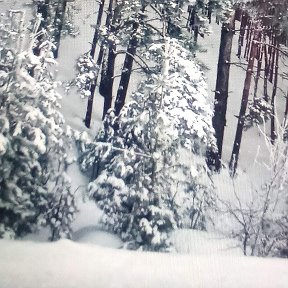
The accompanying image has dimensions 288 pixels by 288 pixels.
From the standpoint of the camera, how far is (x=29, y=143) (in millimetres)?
2568

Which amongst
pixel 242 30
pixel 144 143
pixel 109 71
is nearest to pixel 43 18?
pixel 109 71

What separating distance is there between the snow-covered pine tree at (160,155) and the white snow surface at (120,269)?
23 cm

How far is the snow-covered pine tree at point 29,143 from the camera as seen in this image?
2516 millimetres

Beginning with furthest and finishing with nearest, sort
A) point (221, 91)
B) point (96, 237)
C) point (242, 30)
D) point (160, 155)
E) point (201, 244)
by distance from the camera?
point (242, 30), point (221, 91), point (160, 155), point (201, 244), point (96, 237)

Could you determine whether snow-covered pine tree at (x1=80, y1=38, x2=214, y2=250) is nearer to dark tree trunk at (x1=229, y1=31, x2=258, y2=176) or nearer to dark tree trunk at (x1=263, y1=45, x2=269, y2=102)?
dark tree trunk at (x1=229, y1=31, x2=258, y2=176)

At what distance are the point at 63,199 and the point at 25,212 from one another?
22 centimetres

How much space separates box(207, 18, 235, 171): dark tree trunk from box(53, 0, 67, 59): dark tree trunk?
3.38 feet

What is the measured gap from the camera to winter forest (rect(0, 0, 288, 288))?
253 centimetres

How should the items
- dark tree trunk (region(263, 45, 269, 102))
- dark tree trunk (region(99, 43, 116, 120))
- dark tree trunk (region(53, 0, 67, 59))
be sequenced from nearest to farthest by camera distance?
dark tree trunk (region(53, 0, 67, 59)) < dark tree trunk (region(99, 43, 116, 120)) < dark tree trunk (region(263, 45, 269, 102))

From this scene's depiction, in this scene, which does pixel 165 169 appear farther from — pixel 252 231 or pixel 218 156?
pixel 252 231

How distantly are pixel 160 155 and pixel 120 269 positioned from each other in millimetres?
756

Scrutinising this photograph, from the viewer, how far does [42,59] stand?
260cm

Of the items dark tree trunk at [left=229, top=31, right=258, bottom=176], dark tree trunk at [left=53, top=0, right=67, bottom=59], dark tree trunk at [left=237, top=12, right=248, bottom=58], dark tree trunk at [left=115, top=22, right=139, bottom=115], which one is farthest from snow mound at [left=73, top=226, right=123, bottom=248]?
dark tree trunk at [left=237, top=12, right=248, bottom=58]

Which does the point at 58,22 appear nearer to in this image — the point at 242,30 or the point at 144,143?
the point at 144,143
